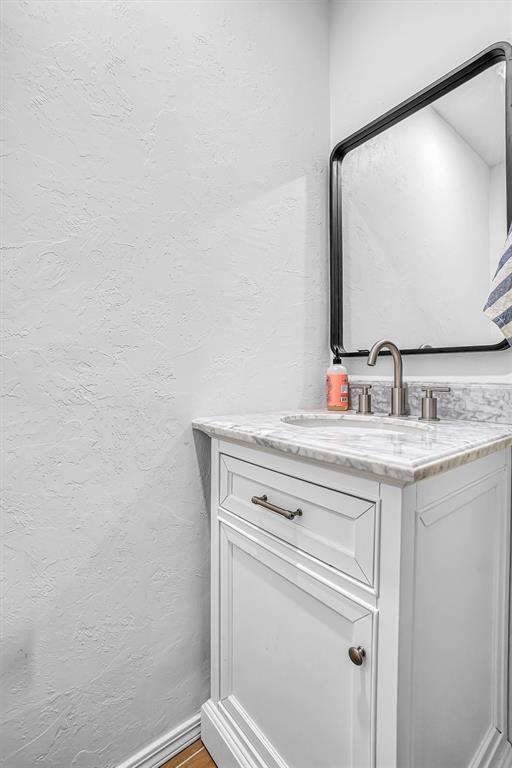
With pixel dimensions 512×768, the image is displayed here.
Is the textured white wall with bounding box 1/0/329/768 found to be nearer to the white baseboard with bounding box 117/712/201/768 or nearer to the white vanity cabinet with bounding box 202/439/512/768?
the white baseboard with bounding box 117/712/201/768

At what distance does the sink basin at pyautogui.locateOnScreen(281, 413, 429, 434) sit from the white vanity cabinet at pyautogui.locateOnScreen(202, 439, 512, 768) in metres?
0.23

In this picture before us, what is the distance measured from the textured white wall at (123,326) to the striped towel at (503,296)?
61cm

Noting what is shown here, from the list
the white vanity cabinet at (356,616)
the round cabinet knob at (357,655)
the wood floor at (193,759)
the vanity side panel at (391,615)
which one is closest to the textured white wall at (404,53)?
the white vanity cabinet at (356,616)

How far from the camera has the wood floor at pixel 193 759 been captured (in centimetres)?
101

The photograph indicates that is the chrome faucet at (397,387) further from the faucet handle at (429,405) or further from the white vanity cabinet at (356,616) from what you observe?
the white vanity cabinet at (356,616)

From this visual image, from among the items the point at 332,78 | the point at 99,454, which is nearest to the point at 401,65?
the point at 332,78

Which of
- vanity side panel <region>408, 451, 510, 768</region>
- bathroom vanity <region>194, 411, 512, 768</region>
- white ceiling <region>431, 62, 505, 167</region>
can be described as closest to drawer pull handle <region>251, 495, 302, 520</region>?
bathroom vanity <region>194, 411, 512, 768</region>

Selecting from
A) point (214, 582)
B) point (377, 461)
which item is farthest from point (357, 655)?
point (214, 582)

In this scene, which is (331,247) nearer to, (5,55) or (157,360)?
(157,360)

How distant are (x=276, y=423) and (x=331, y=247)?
0.71 metres

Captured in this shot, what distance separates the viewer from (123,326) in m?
0.96

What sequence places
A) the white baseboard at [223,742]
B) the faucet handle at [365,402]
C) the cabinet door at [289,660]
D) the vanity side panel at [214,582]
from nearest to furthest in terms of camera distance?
the cabinet door at [289,660] → the white baseboard at [223,742] → the vanity side panel at [214,582] → the faucet handle at [365,402]

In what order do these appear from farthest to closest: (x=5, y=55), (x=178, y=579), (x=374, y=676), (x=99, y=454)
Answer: (x=178, y=579) < (x=99, y=454) < (x=5, y=55) < (x=374, y=676)

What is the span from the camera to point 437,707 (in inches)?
28.2
